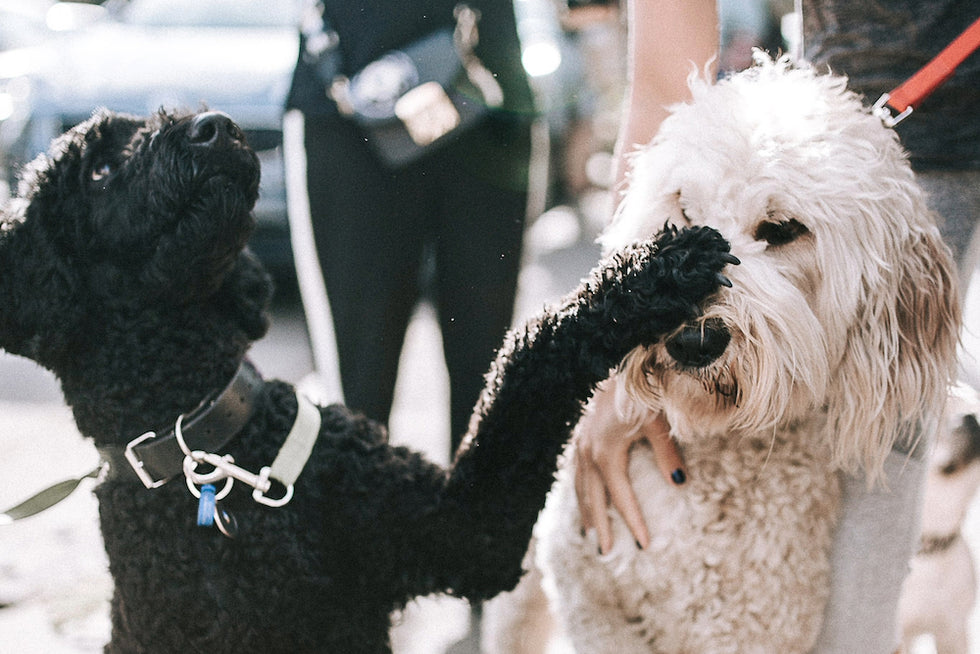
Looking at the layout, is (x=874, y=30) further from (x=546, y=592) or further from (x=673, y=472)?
(x=546, y=592)

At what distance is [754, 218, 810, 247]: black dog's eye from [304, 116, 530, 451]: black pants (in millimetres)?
688

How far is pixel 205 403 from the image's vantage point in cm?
137

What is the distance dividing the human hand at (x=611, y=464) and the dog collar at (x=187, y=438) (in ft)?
2.20

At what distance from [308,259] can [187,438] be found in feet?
2.46

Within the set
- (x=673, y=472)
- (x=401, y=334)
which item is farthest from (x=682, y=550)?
(x=401, y=334)

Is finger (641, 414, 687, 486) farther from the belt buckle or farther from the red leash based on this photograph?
the belt buckle

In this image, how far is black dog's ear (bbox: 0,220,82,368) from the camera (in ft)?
4.17

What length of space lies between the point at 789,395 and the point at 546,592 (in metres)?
0.71

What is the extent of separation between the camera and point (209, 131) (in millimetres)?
1275

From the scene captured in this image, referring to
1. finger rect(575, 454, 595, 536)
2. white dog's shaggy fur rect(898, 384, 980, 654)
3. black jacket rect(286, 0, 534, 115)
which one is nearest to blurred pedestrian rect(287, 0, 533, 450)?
black jacket rect(286, 0, 534, 115)

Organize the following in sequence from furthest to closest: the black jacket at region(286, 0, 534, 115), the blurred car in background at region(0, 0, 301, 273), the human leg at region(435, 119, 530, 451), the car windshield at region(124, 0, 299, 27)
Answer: the car windshield at region(124, 0, 299, 27)
the blurred car in background at region(0, 0, 301, 273)
the human leg at region(435, 119, 530, 451)
the black jacket at region(286, 0, 534, 115)

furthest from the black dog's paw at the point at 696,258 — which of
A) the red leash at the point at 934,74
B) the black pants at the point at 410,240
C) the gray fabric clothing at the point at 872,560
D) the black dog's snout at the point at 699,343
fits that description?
the black pants at the point at 410,240

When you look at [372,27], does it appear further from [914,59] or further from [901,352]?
[901,352]

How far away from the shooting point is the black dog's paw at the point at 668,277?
3.69 feet
